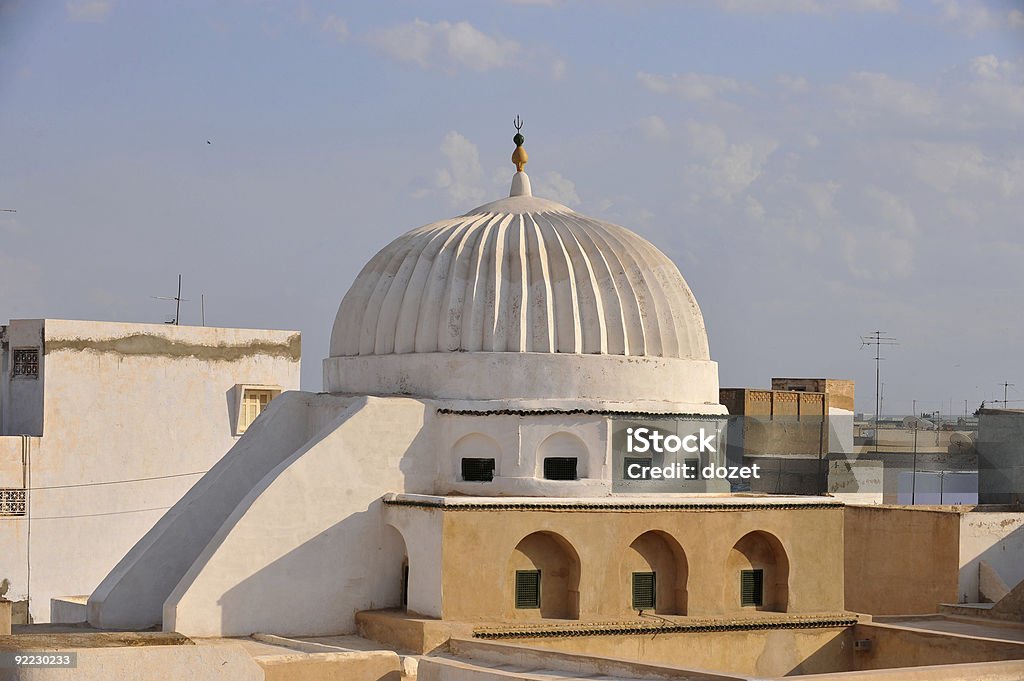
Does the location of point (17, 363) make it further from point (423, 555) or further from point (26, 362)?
point (423, 555)

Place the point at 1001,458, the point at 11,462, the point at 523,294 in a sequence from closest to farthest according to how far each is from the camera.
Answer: the point at 523,294
the point at 11,462
the point at 1001,458

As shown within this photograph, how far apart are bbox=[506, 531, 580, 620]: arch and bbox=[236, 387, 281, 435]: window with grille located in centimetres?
1206

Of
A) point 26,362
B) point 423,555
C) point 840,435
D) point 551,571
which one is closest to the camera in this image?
point 423,555

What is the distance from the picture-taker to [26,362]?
2838 cm

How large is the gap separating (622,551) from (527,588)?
1346 mm

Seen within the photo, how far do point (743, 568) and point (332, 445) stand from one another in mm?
5970

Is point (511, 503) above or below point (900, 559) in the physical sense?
above

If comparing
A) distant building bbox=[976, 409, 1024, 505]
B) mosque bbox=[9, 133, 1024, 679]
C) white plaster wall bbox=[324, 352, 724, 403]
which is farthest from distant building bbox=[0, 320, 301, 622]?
distant building bbox=[976, 409, 1024, 505]

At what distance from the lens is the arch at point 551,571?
19328 millimetres

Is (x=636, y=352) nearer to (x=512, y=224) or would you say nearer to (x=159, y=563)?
(x=512, y=224)

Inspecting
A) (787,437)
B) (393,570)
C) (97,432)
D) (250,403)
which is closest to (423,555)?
(393,570)

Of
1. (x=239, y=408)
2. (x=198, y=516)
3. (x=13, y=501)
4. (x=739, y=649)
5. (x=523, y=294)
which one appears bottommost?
(x=739, y=649)

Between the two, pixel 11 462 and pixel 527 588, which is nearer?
pixel 527 588

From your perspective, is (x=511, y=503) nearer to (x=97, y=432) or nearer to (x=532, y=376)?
(x=532, y=376)
